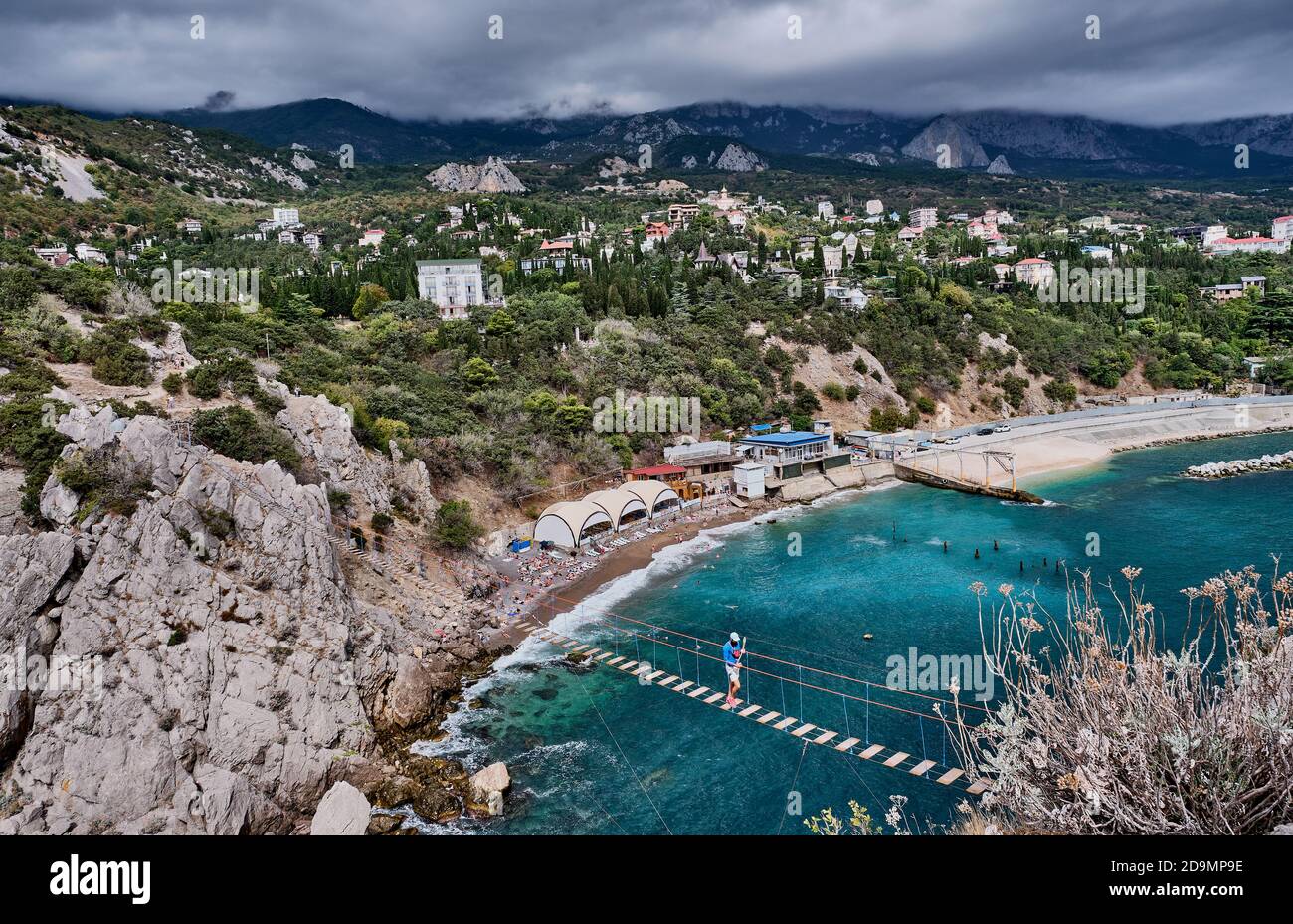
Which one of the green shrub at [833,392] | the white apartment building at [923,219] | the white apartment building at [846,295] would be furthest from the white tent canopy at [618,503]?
the white apartment building at [923,219]

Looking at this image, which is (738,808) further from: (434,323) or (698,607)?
(434,323)

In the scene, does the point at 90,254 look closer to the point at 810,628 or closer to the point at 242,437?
the point at 242,437

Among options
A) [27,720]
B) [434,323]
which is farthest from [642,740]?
[434,323]

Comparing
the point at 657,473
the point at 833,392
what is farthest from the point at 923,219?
the point at 657,473

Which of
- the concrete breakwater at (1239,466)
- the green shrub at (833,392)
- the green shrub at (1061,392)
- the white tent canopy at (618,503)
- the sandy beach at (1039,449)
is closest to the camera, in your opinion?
the sandy beach at (1039,449)

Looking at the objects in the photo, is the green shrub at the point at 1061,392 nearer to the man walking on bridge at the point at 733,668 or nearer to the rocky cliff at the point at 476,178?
the man walking on bridge at the point at 733,668

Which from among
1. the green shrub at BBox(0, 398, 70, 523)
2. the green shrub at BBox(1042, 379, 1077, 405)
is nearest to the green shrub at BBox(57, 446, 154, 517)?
the green shrub at BBox(0, 398, 70, 523)
